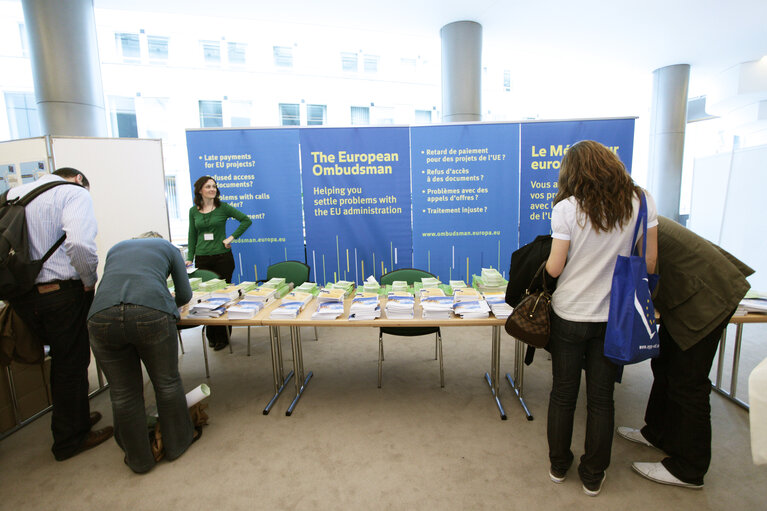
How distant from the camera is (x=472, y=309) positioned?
2172mm

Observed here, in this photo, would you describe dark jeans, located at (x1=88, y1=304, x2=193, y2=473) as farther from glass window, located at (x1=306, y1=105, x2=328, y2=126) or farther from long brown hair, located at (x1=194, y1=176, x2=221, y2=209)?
glass window, located at (x1=306, y1=105, x2=328, y2=126)

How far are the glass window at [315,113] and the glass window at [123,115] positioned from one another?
2706mm

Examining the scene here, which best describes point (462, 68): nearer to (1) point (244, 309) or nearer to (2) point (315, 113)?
(2) point (315, 113)

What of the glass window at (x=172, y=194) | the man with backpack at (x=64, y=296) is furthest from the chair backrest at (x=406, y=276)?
the glass window at (x=172, y=194)

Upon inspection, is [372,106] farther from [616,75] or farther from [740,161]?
[740,161]

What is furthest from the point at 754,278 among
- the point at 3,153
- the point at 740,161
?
the point at 3,153

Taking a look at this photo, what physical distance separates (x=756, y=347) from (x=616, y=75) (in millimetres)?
5947

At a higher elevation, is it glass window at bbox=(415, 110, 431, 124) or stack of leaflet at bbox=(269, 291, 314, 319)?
glass window at bbox=(415, 110, 431, 124)

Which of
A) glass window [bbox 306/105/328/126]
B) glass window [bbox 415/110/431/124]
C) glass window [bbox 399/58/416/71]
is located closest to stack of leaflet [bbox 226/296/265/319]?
glass window [bbox 306/105/328/126]

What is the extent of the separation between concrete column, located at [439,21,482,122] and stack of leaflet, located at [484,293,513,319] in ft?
10.4

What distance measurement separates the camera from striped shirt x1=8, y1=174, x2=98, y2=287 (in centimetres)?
192

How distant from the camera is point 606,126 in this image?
400 cm

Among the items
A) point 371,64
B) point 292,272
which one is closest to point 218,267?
point 292,272

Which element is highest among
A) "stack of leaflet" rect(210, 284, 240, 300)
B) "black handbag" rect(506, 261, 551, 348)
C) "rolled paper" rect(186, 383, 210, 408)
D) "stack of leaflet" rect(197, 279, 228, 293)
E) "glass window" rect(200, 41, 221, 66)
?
"glass window" rect(200, 41, 221, 66)
